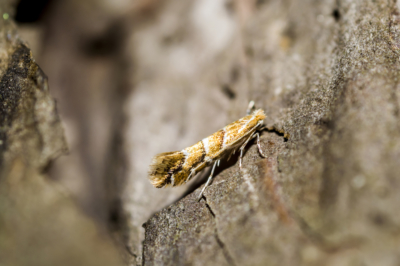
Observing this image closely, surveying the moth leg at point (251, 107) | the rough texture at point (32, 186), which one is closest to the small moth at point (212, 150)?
the moth leg at point (251, 107)

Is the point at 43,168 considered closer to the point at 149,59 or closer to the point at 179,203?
the point at 179,203

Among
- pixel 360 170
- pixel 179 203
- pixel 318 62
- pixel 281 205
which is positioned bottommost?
pixel 360 170

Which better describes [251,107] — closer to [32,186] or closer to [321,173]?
[321,173]

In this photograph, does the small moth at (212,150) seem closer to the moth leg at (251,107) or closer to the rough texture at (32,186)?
the moth leg at (251,107)

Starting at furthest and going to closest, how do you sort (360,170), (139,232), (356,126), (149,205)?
1. (149,205)
2. (139,232)
3. (356,126)
4. (360,170)

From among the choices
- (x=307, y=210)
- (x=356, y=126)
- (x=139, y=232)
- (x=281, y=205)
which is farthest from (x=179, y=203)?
(x=356, y=126)

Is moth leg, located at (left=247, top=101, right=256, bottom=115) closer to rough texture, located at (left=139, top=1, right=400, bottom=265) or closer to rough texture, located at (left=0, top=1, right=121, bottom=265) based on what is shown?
rough texture, located at (left=139, top=1, right=400, bottom=265)
